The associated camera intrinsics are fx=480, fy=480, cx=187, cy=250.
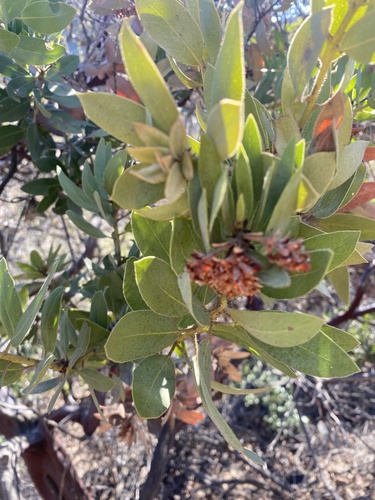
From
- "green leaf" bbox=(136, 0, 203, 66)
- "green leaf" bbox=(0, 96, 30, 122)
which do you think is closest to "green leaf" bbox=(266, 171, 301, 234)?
"green leaf" bbox=(136, 0, 203, 66)

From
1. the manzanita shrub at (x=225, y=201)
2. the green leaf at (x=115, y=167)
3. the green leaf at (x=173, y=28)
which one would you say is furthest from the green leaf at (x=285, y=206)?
the green leaf at (x=115, y=167)

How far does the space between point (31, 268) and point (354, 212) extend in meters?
1.06

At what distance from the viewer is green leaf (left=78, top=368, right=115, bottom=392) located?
0.78 m

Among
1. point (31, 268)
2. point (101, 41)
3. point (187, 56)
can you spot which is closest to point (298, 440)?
point (31, 268)

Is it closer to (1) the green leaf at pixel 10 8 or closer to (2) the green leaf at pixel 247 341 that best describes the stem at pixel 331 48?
(2) the green leaf at pixel 247 341

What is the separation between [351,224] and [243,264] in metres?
0.32

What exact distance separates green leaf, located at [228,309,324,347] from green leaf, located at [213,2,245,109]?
18 cm

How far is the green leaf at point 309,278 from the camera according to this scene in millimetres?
403

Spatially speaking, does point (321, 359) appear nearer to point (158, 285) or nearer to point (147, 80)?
point (158, 285)

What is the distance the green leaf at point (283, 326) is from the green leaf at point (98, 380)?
42cm

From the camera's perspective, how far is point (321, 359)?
0.51m

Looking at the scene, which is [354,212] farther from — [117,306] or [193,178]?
[117,306]

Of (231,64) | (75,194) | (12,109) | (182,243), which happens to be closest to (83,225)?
(75,194)

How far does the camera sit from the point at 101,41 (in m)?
1.94
